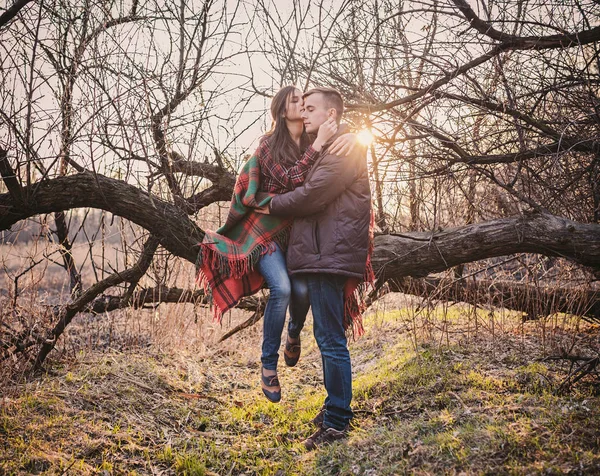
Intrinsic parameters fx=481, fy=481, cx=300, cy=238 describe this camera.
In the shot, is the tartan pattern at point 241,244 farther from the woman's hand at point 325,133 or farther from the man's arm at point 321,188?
the woman's hand at point 325,133

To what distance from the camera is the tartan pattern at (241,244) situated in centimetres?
340

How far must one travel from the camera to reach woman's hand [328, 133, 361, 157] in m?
3.14

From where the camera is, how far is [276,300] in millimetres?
3232

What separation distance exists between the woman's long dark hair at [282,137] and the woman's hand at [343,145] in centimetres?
36

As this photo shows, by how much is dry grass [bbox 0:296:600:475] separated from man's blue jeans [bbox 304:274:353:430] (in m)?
0.25

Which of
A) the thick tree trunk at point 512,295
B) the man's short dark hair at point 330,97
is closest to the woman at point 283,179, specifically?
the man's short dark hair at point 330,97

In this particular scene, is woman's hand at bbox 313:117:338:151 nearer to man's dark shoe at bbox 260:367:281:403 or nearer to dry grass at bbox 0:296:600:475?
man's dark shoe at bbox 260:367:281:403

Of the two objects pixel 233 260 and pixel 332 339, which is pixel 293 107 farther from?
pixel 332 339

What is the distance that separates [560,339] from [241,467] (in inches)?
128

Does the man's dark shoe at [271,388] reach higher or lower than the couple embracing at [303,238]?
lower

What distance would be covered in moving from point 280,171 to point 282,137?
293 mm

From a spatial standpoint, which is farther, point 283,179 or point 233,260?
point 233,260

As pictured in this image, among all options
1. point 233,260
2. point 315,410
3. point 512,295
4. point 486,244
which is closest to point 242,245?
point 233,260

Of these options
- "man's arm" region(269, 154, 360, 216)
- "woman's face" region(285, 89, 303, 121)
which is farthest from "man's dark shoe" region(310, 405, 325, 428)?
"woman's face" region(285, 89, 303, 121)
